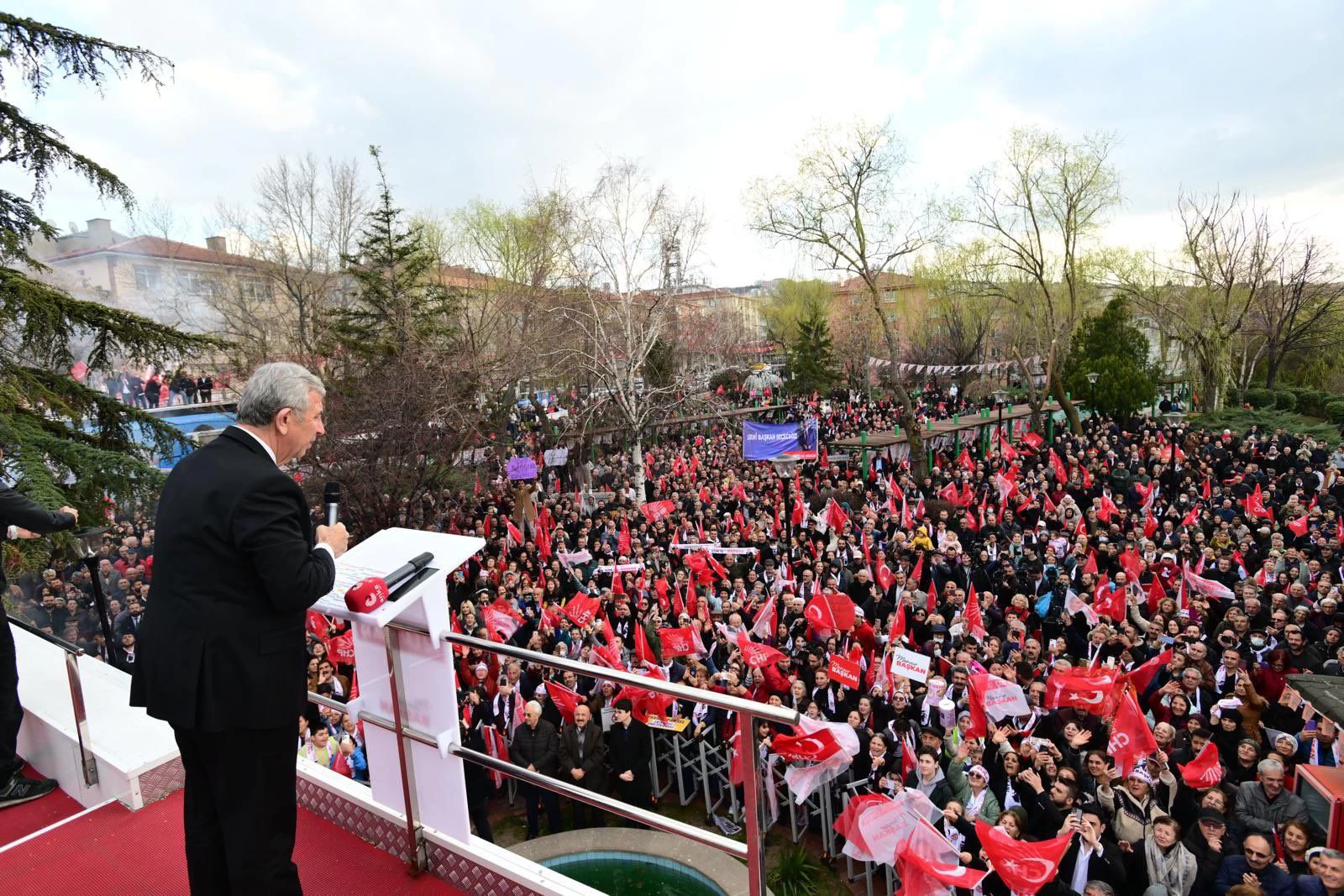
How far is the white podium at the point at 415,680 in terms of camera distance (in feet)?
9.02

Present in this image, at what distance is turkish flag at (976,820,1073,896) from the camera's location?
5.29m

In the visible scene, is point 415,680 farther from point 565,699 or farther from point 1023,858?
point 565,699

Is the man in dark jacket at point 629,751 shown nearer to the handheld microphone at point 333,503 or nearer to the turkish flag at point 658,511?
the handheld microphone at point 333,503

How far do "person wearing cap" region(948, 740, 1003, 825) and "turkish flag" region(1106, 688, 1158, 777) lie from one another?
121cm

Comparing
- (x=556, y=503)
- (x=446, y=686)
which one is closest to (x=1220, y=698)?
(x=446, y=686)

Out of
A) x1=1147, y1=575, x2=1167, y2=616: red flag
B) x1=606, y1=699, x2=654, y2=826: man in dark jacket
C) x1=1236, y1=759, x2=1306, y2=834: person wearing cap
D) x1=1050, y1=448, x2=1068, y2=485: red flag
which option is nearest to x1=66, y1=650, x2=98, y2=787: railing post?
x1=606, y1=699, x2=654, y2=826: man in dark jacket

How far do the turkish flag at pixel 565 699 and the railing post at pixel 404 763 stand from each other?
5.40 metres

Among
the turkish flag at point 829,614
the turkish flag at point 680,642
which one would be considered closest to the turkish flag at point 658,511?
the turkish flag at point 829,614

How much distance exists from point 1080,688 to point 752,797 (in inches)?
280

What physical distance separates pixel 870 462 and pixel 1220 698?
18.0m

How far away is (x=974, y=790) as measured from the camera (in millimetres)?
6547

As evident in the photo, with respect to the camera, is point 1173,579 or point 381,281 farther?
point 381,281

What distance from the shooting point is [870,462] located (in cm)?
2572

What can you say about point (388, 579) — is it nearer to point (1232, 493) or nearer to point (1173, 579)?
point (1173, 579)
